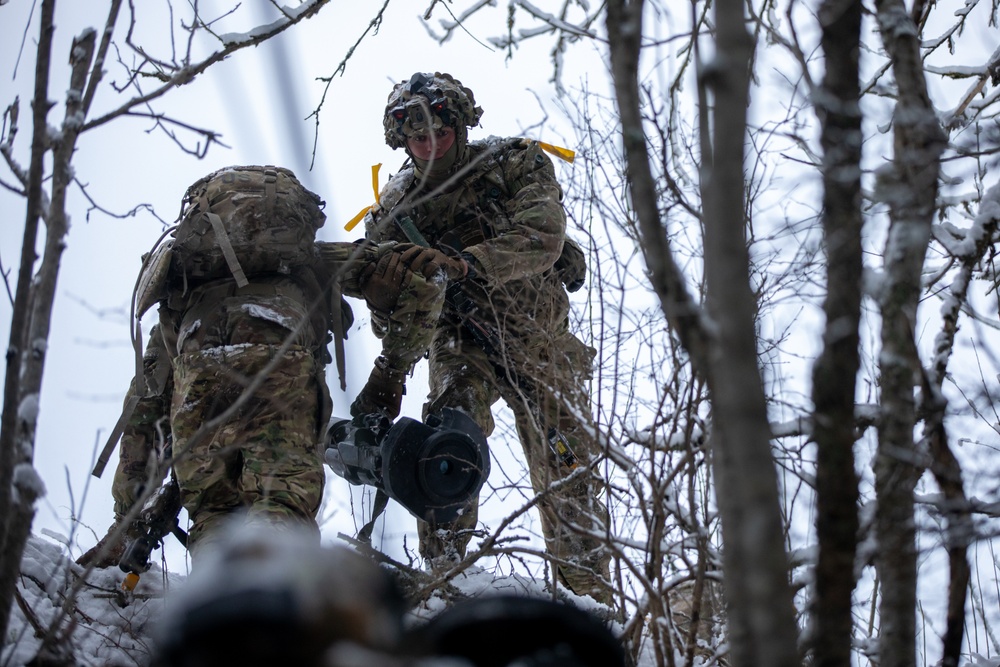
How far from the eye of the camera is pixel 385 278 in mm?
4297

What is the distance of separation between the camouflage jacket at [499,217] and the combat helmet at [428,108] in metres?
0.18

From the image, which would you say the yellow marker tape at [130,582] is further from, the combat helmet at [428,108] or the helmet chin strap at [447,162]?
the combat helmet at [428,108]

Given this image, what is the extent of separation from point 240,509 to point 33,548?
1.41 metres

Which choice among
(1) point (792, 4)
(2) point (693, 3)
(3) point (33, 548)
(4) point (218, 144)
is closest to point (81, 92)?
(4) point (218, 144)

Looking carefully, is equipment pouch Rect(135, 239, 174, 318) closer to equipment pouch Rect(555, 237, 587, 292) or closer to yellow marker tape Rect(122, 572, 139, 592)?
yellow marker tape Rect(122, 572, 139, 592)

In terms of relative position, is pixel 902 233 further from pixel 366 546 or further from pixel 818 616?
pixel 366 546

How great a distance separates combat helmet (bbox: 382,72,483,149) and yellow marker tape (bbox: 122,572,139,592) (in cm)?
254

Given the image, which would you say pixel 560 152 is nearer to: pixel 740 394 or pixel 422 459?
pixel 422 459

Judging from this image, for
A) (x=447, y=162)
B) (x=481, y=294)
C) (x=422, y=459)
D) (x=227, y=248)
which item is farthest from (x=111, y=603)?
(x=447, y=162)

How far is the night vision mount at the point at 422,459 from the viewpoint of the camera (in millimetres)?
4156

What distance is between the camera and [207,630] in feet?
3.47

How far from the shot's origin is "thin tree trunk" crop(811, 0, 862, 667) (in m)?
1.63

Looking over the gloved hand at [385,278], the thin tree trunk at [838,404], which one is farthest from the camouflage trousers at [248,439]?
the thin tree trunk at [838,404]

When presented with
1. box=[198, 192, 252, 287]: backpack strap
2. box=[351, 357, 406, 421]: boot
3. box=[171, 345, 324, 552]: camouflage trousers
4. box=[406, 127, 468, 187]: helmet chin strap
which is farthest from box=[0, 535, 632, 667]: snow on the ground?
box=[406, 127, 468, 187]: helmet chin strap
